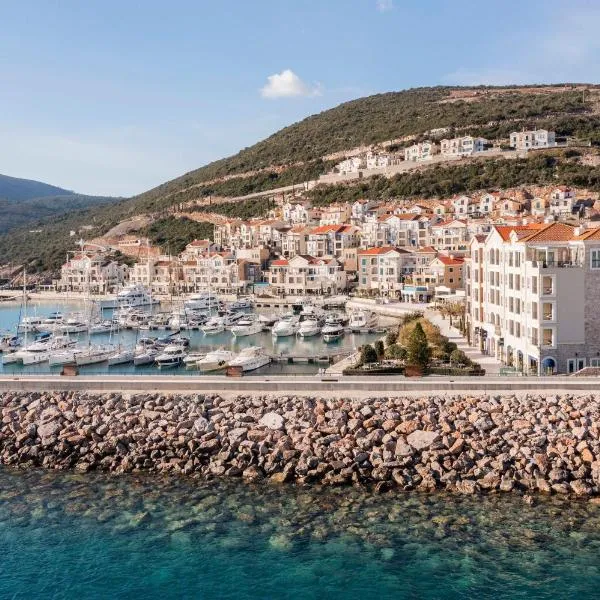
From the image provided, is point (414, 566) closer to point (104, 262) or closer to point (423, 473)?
point (423, 473)

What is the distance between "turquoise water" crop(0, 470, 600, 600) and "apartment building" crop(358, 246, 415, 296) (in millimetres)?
54409

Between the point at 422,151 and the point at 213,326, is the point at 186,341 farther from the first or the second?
the point at 422,151

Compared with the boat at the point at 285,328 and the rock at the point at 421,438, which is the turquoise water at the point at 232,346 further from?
the rock at the point at 421,438

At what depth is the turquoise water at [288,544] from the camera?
15.2m

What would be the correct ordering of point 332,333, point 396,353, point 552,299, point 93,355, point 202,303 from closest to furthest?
point 552,299 < point 396,353 < point 93,355 < point 332,333 < point 202,303

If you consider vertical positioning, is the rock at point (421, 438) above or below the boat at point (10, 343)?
below

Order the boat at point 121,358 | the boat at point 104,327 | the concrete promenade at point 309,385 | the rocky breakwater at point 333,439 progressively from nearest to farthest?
the rocky breakwater at point 333,439, the concrete promenade at point 309,385, the boat at point 121,358, the boat at point 104,327

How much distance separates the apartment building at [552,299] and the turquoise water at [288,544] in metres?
9.88

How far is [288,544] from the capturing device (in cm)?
1681

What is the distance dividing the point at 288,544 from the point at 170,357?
25.2 metres

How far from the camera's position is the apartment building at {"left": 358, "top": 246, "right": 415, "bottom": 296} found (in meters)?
73.4

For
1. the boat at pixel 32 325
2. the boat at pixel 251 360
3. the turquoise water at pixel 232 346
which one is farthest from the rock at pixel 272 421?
the boat at pixel 32 325

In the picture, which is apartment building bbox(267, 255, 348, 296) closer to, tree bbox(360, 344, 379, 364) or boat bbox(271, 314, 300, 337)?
boat bbox(271, 314, 300, 337)

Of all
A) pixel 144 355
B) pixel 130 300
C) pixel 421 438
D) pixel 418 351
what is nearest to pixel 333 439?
pixel 421 438
